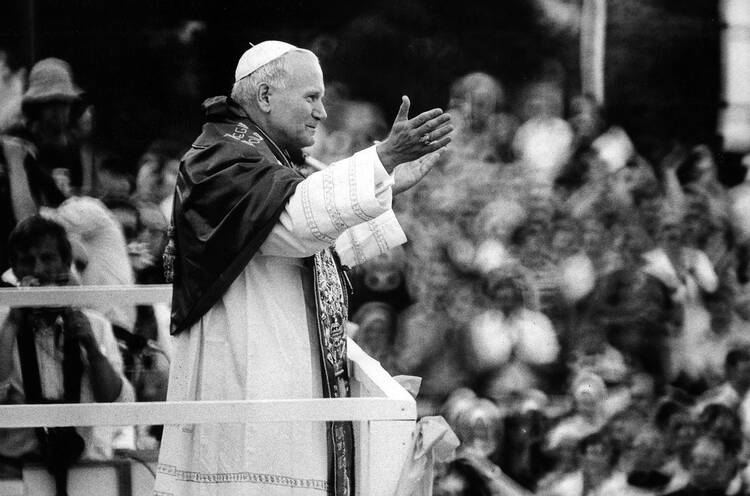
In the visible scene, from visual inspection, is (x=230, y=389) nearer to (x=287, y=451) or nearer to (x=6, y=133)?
(x=287, y=451)

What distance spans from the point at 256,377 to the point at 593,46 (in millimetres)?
3207

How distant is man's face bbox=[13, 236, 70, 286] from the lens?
5652 millimetres

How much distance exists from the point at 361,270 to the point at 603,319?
3.60 feet

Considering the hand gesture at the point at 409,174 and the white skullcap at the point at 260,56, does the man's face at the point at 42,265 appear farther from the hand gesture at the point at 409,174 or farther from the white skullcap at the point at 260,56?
the hand gesture at the point at 409,174

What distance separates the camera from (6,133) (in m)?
5.85

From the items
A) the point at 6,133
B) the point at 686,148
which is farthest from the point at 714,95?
the point at 6,133

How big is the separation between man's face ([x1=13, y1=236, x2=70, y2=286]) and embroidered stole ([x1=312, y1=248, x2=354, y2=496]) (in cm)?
212

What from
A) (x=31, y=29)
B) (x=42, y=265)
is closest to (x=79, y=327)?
(x=42, y=265)

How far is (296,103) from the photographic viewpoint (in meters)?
3.79

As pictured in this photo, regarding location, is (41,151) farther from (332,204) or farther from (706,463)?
(706,463)

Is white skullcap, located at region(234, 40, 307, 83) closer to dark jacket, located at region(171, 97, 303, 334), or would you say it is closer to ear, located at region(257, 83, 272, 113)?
ear, located at region(257, 83, 272, 113)

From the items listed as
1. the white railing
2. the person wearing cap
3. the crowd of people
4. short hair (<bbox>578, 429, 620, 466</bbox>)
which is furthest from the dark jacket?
short hair (<bbox>578, 429, 620, 466</bbox>)

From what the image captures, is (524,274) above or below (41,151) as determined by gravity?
below

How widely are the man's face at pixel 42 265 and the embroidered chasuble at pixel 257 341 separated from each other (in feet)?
6.78
